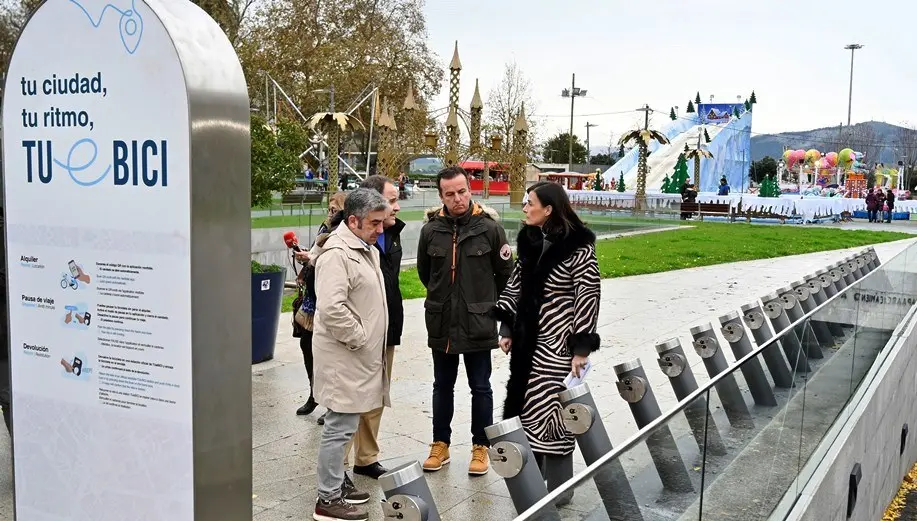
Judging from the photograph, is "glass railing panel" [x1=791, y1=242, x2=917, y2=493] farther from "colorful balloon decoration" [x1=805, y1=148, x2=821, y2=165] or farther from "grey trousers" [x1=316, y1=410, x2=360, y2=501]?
"colorful balloon decoration" [x1=805, y1=148, x2=821, y2=165]

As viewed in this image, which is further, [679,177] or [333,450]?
[679,177]

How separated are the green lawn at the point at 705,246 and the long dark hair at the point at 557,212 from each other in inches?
304

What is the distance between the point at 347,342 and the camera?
445 centimetres

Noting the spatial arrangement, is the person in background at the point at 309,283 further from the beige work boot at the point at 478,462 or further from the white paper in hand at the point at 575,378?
the white paper in hand at the point at 575,378

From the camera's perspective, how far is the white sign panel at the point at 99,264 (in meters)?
2.83

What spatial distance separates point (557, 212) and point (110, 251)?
7.88 ft

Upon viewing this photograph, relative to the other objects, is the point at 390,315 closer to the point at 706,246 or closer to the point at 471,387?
the point at 471,387

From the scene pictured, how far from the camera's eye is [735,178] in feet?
212

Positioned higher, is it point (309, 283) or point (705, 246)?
point (309, 283)

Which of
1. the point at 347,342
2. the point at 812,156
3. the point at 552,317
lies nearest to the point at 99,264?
the point at 347,342

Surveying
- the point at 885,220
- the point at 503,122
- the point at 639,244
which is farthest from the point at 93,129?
the point at 503,122

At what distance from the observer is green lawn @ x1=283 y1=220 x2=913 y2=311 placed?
17.5m

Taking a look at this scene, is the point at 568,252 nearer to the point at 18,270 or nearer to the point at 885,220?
the point at 18,270

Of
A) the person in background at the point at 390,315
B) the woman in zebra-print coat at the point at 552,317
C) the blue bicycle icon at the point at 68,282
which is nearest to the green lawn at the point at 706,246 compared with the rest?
the person in background at the point at 390,315
